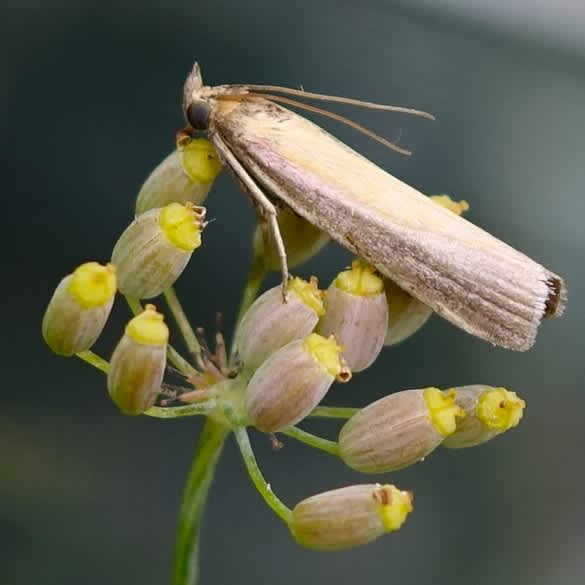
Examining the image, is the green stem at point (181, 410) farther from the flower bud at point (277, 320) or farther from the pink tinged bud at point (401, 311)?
the pink tinged bud at point (401, 311)

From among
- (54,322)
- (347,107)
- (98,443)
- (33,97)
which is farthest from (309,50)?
(54,322)

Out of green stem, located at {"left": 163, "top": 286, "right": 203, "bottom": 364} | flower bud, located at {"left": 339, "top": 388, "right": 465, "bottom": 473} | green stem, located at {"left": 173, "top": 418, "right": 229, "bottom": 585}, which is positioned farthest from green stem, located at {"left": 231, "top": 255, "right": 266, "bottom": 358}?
flower bud, located at {"left": 339, "top": 388, "right": 465, "bottom": 473}

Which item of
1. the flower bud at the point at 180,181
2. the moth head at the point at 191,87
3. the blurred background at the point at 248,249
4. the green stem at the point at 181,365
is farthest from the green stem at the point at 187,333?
the blurred background at the point at 248,249

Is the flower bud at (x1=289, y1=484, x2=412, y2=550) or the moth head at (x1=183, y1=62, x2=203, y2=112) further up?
the moth head at (x1=183, y1=62, x2=203, y2=112)

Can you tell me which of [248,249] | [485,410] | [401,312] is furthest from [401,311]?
[248,249]

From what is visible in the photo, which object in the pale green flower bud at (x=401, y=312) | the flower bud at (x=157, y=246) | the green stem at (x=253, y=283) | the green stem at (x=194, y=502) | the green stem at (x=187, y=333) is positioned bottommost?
the green stem at (x=194, y=502)

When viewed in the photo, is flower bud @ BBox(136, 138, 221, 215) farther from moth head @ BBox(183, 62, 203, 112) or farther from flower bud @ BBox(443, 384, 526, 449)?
flower bud @ BBox(443, 384, 526, 449)
